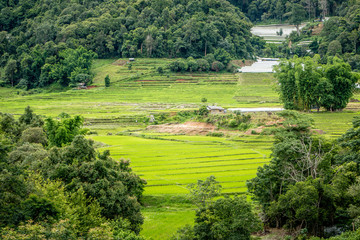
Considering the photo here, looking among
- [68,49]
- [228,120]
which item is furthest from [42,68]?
[228,120]

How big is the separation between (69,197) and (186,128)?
35.5 m

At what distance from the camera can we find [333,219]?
24.8m

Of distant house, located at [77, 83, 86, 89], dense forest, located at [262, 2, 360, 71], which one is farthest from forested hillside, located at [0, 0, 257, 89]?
Result: dense forest, located at [262, 2, 360, 71]

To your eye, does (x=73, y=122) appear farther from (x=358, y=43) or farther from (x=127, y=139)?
(x=358, y=43)

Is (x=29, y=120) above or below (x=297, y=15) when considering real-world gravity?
below

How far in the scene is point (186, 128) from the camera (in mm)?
56750

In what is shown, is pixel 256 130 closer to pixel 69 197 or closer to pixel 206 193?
pixel 206 193

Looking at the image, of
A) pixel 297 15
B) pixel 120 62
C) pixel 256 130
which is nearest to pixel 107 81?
pixel 120 62

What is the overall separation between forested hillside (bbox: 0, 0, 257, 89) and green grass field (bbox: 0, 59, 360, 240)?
5.39 meters

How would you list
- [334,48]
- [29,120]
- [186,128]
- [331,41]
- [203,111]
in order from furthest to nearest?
[331,41]
[334,48]
[203,111]
[186,128]
[29,120]

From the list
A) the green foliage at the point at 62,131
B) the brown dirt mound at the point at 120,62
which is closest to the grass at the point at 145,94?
the brown dirt mound at the point at 120,62

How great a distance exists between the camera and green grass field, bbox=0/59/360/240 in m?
31.6

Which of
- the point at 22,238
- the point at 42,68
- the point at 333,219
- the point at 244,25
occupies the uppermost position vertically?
the point at 244,25

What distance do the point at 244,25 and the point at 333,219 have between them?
101018 mm
